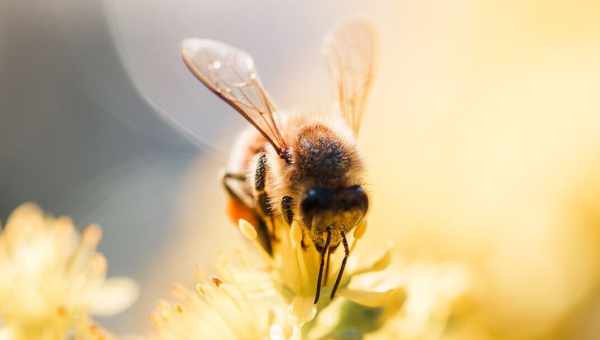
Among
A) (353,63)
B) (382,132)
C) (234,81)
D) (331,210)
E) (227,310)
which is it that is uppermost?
(382,132)

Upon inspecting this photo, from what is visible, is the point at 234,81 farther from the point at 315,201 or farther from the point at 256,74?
the point at 315,201

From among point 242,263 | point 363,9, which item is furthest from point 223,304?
point 363,9

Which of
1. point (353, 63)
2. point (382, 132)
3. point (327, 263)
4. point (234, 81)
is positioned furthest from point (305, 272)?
point (382, 132)

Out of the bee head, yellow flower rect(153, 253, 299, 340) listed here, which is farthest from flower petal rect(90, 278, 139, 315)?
the bee head

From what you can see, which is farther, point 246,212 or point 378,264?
point 246,212

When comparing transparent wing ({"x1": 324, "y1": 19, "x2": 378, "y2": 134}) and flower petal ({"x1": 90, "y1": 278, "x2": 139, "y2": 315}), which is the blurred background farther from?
flower petal ({"x1": 90, "y1": 278, "x2": 139, "y2": 315})

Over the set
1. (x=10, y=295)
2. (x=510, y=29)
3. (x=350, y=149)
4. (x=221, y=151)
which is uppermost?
(x=510, y=29)

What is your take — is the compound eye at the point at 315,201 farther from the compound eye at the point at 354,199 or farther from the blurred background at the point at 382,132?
the blurred background at the point at 382,132

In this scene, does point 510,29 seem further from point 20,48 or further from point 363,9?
point 20,48
